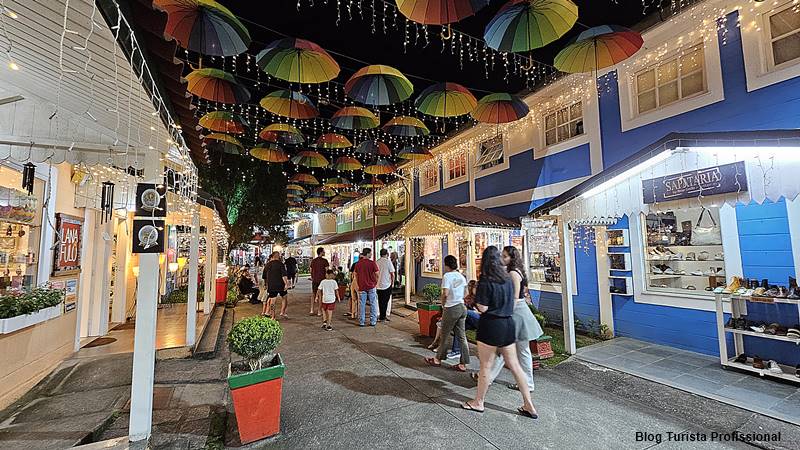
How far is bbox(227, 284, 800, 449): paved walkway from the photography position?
3.31 m

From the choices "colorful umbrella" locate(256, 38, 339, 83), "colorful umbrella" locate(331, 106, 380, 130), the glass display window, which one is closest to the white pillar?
"colorful umbrella" locate(256, 38, 339, 83)

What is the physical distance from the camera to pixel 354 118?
7902mm

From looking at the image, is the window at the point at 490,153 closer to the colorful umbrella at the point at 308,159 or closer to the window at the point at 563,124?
the window at the point at 563,124

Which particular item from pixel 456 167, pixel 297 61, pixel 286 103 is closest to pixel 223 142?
pixel 286 103

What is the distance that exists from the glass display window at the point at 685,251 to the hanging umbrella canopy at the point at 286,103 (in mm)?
7428

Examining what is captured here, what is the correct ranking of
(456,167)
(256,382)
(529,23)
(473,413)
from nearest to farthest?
1. (256,382)
2. (473,413)
3. (529,23)
4. (456,167)

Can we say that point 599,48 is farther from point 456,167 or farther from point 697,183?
point 456,167

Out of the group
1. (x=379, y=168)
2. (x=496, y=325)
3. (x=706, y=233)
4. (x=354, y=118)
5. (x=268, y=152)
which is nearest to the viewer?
(x=496, y=325)

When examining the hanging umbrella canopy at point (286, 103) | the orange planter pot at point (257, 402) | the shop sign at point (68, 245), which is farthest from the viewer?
the hanging umbrella canopy at point (286, 103)

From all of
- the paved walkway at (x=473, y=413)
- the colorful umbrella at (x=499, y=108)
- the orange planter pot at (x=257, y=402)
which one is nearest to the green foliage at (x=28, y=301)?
the paved walkway at (x=473, y=413)

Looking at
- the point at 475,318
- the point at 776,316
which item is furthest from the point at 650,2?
the point at 475,318

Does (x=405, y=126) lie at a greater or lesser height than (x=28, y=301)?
greater

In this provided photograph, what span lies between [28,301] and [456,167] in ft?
36.0

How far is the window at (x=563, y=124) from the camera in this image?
25.4 ft
